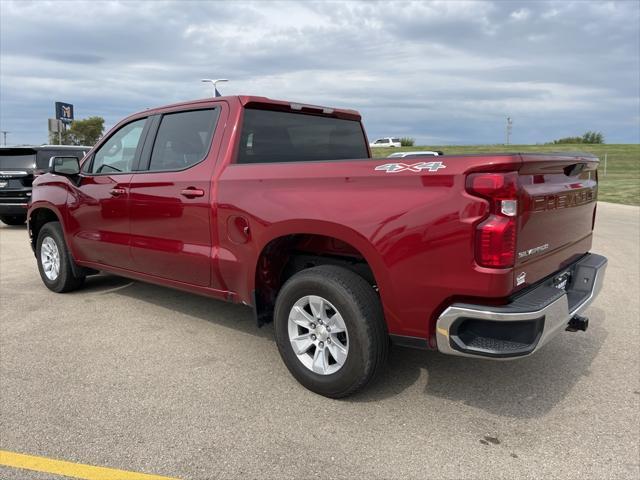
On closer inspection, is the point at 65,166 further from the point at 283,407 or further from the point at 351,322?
the point at 351,322

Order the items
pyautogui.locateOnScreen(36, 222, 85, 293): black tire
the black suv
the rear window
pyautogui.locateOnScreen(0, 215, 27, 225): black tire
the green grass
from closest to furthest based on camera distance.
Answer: the rear window < pyautogui.locateOnScreen(36, 222, 85, 293): black tire < the black suv < pyautogui.locateOnScreen(0, 215, 27, 225): black tire < the green grass

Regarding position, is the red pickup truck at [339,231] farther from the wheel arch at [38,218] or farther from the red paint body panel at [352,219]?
the wheel arch at [38,218]

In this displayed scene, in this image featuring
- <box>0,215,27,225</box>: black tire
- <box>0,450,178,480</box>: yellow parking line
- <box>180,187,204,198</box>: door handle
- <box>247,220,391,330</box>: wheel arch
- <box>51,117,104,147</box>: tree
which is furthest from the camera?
<box>51,117,104,147</box>: tree

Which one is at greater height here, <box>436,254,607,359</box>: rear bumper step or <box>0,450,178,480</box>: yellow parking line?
<box>436,254,607,359</box>: rear bumper step

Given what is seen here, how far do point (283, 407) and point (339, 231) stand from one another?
114 centimetres

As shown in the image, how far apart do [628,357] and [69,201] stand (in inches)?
205

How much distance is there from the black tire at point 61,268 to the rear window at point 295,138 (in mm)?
2847

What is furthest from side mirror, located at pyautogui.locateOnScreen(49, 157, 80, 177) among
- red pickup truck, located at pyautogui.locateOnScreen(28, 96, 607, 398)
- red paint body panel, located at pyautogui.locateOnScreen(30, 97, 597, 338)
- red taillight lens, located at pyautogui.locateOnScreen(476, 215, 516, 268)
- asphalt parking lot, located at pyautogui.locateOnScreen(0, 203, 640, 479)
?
red taillight lens, located at pyautogui.locateOnScreen(476, 215, 516, 268)

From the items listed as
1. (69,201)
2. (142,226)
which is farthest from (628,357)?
(69,201)

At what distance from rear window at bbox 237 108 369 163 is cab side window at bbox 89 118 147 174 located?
4.16 ft

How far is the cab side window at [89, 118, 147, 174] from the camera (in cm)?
489

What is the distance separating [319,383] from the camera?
3447mm

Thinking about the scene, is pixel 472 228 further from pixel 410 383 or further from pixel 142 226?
pixel 142 226

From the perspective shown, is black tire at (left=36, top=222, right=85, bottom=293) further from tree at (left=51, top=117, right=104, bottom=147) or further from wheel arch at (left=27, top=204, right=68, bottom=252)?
tree at (left=51, top=117, right=104, bottom=147)
